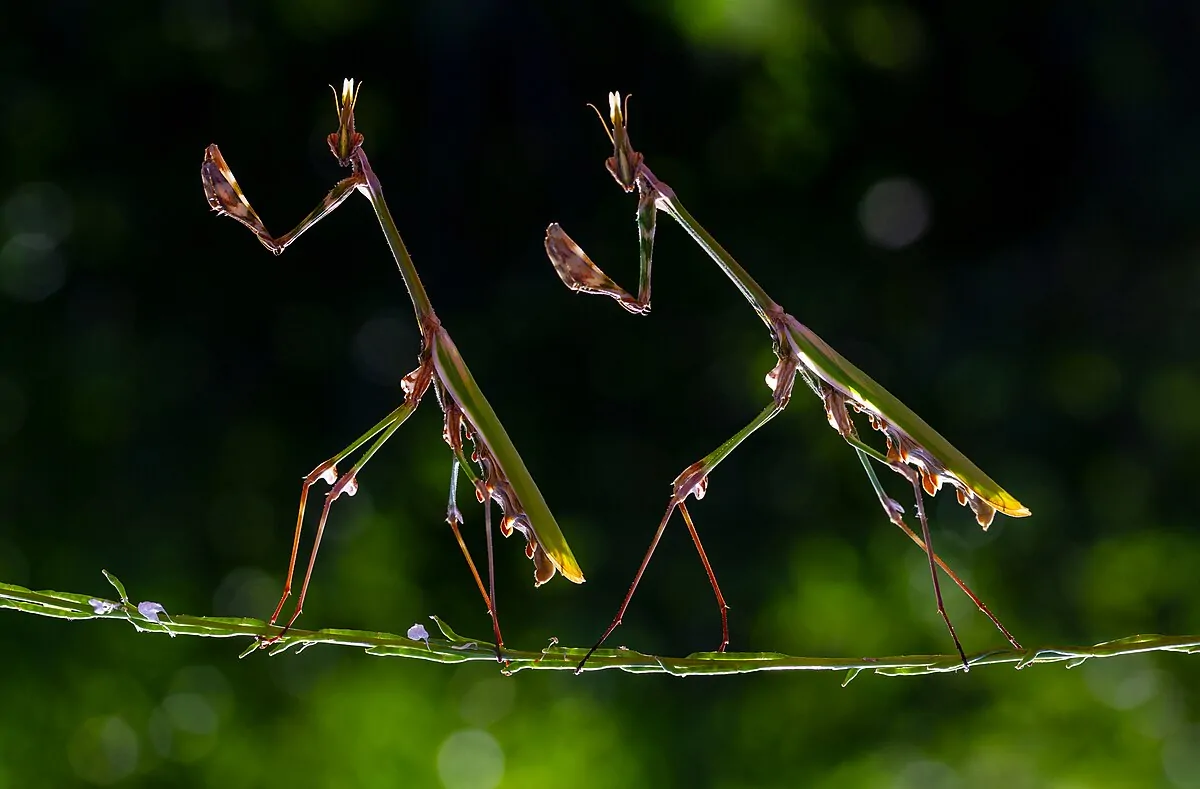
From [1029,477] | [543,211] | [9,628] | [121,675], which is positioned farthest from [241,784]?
[1029,477]

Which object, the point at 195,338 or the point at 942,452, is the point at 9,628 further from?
the point at 942,452

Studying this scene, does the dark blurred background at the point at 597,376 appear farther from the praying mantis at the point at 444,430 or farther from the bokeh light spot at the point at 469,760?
the praying mantis at the point at 444,430

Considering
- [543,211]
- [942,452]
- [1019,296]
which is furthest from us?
[543,211]

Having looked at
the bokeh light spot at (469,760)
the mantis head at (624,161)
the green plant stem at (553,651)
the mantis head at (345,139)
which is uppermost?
the mantis head at (345,139)

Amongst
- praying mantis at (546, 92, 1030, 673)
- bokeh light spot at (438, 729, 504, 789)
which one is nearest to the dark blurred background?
bokeh light spot at (438, 729, 504, 789)

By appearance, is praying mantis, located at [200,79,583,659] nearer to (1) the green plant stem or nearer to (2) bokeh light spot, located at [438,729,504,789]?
(1) the green plant stem

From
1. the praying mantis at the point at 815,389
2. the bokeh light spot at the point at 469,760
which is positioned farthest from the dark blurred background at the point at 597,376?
the praying mantis at the point at 815,389
